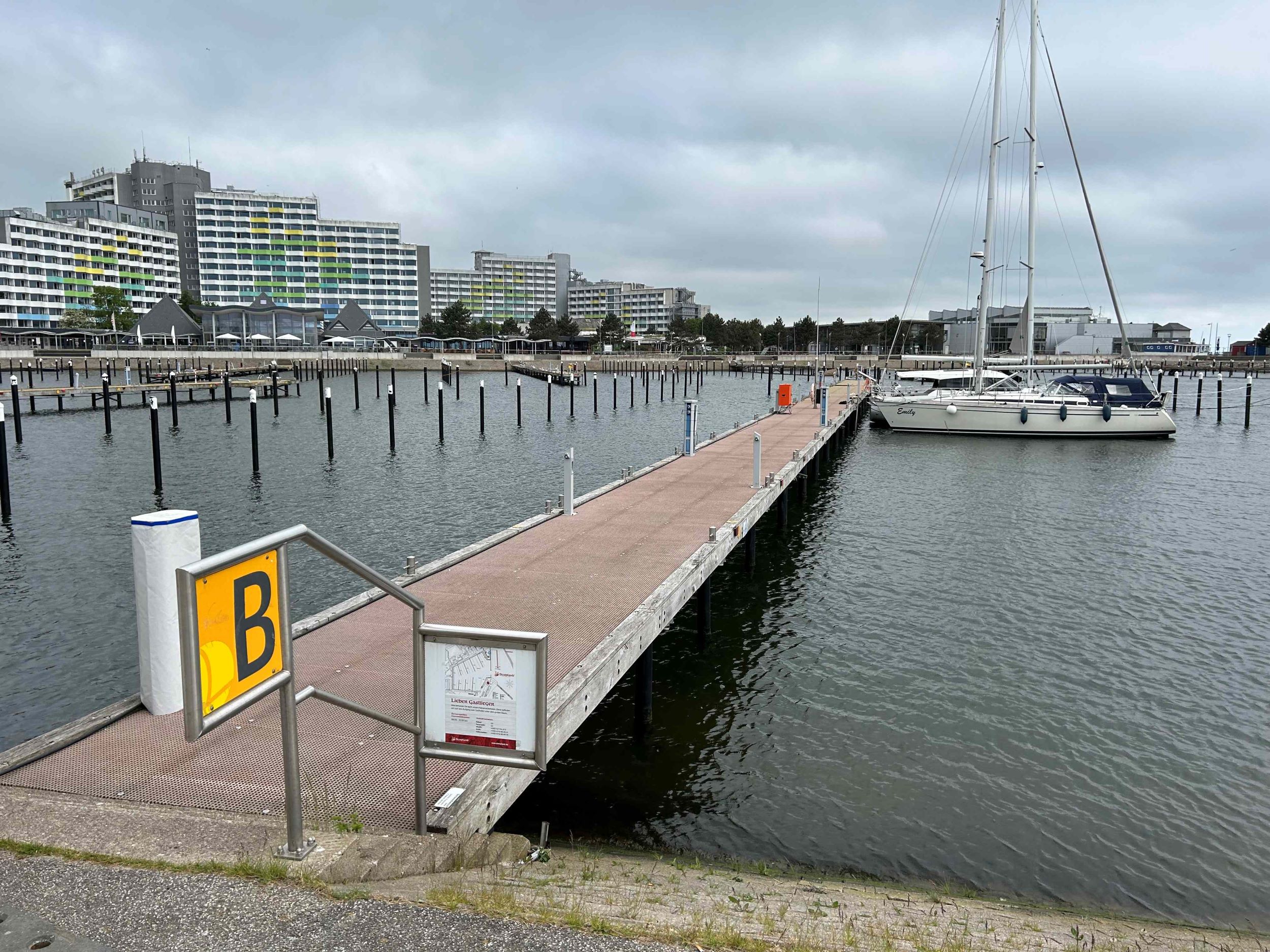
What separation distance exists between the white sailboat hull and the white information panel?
4318 cm

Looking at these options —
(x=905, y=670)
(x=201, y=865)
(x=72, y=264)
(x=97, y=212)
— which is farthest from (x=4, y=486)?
(x=97, y=212)

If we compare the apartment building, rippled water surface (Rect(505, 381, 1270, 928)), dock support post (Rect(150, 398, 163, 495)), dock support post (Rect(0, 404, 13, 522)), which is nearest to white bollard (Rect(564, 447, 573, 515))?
rippled water surface (Rect(505, 381, 1270, 928))

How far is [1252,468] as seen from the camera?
34281 millimetres

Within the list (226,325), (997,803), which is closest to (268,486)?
(997,803)

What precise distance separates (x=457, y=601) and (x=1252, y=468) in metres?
36.0

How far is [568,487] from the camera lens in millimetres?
15898

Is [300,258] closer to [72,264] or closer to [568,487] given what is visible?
[72,264]

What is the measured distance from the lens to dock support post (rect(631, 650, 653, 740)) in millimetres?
10828

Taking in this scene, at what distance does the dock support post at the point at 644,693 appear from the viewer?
10.8m

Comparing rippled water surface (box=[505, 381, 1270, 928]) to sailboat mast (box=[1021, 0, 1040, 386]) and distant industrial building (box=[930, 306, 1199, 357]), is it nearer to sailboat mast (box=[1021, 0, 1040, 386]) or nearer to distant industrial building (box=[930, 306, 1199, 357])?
sailboat mast (box=[1021, 0, 1040, 386])

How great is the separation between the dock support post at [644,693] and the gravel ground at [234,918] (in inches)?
253

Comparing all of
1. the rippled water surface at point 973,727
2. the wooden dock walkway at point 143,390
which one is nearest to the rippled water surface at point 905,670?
the rippled water surface at point 973,727

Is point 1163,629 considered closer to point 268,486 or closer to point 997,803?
point 997,803

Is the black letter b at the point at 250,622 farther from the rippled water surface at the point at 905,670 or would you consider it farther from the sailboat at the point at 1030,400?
the sailboat at the point at 1030,400
